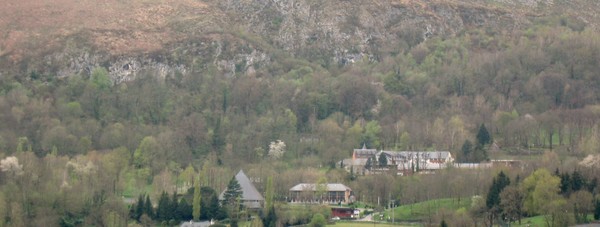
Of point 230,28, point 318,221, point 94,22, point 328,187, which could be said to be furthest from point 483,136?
point 94,22

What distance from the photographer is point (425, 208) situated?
118 metres

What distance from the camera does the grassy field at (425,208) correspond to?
116 metres

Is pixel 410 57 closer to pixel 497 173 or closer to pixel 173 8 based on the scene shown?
pixel 173 8

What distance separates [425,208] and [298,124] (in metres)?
38.5

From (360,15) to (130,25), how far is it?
1174 inches

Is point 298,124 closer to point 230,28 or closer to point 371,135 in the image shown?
point 371,135

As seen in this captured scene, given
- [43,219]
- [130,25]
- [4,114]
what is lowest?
[43,219]

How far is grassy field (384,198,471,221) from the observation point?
116 m

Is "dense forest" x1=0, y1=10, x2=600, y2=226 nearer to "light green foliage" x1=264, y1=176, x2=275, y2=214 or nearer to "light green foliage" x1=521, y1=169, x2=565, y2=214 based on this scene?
"light green foliage" x1=521, y1=169, x2=565, y2=214

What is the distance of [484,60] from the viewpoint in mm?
164500

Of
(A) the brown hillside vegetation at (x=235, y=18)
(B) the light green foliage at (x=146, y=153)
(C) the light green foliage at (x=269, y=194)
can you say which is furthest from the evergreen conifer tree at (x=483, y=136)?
(A) the brown hillside vegetation at (x=235, y=18)

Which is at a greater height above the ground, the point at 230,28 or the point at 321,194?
the point at 230,28

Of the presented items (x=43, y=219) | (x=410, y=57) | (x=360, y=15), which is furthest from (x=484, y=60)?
(x=43, y=219)

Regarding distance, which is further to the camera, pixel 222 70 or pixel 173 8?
pixel 173 8
